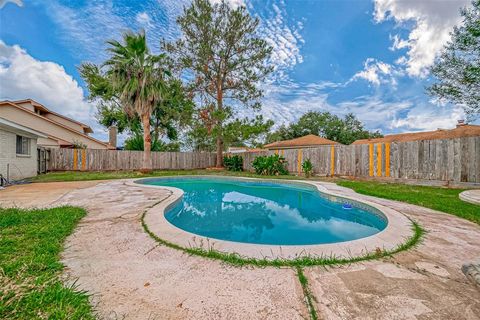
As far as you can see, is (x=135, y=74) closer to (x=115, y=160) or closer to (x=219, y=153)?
(x=115, y=160)

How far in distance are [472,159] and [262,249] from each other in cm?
812

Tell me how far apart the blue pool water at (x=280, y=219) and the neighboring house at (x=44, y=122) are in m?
15.2

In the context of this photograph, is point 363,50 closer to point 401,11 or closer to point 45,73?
point 401,11

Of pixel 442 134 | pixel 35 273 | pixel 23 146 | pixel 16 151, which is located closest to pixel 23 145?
pixel 23 146

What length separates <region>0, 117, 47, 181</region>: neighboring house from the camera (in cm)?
801

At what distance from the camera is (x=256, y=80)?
1689 centimetres

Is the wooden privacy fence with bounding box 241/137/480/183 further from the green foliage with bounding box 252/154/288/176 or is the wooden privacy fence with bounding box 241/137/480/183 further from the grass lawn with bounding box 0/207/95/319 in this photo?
the grass lawn with bounding box 0/207/95/319

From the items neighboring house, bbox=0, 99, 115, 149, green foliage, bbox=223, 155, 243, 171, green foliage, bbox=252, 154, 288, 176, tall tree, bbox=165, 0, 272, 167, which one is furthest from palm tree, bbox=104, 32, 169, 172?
green foliage, bbox=252, 154, 288, 176

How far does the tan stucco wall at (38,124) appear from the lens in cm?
1529

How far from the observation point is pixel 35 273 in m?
1.80

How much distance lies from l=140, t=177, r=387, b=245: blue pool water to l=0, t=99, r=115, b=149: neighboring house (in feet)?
49.9

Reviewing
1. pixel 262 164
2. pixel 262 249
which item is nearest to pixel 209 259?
Result: pixel 262 249

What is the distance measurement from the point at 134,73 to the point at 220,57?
22.5ft

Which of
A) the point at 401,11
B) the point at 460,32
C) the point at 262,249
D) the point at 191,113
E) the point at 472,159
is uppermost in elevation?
the point at 401,11
